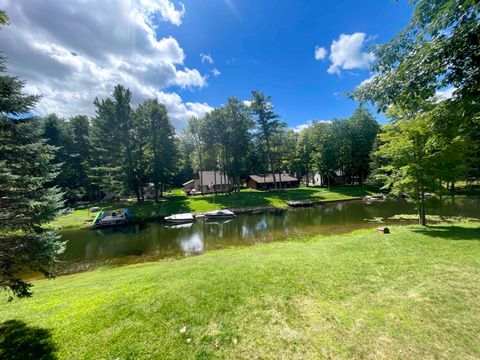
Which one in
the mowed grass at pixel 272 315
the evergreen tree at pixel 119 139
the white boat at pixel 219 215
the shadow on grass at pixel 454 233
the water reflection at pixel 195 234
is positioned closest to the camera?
the mowed grass at pixel 272 315

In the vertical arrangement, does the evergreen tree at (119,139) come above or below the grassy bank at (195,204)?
above

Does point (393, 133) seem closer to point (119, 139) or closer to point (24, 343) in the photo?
point (24, 343)

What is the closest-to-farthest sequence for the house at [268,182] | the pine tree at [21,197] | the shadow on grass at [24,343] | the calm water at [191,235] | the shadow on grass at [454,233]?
the shadow on grass at [24,343]
the pine tree at [21,197]
the shadow on grass at [454,233]
the calm water at [191,235]
the house at [268,182]

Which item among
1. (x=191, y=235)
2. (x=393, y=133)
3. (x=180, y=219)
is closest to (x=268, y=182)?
(x=180, y=219)

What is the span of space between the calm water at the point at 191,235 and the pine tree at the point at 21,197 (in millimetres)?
9492

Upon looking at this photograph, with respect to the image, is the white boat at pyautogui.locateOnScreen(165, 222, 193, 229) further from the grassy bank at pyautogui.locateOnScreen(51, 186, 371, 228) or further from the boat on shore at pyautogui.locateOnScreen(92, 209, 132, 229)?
the boat on shore at pyautogui.locateOnScreen(92, 209, 132, 229)

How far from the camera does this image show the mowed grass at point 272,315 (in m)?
3.66

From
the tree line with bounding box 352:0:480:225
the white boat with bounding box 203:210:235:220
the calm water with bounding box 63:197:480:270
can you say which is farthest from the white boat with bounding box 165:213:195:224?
the tree line with bounding box 352:0:480:225

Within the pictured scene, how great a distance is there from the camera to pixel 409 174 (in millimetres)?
12109

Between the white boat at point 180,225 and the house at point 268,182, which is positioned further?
the house at point 268,182

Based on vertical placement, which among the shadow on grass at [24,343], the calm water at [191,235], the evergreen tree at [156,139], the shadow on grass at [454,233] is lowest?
the calm water at [191,235]

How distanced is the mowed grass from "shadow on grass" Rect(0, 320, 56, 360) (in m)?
0.02

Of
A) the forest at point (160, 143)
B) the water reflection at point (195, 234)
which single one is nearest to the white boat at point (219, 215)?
the water reflection at point (195, 234)

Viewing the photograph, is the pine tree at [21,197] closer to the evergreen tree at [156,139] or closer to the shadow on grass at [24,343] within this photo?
the shadow on grass at [24,343]
